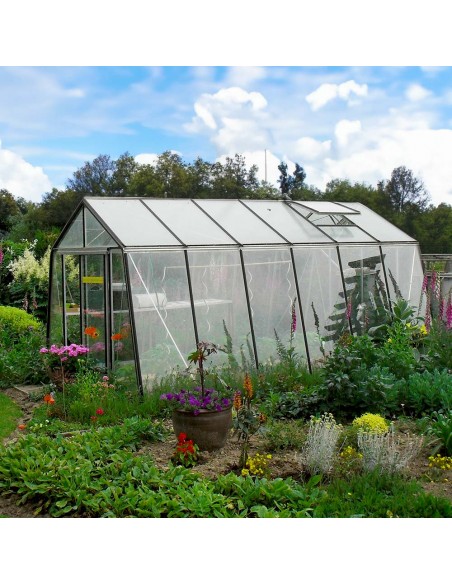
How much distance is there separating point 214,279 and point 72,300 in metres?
2.71

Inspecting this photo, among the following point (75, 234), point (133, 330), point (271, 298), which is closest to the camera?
point (133, 330)

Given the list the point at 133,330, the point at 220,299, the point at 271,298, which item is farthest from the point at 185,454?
the point at 271,298

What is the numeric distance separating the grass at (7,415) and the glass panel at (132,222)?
250 centimetres

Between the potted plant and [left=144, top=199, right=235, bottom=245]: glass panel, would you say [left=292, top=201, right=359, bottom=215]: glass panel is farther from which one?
the potted plant

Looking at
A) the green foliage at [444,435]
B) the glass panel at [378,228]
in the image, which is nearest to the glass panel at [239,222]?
the glass panel at [378,228]

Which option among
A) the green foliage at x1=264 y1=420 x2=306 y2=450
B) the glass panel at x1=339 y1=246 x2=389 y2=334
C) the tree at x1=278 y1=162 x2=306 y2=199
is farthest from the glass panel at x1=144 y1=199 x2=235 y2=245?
the tree at x1=278 y1=162 x2=306 y2=199

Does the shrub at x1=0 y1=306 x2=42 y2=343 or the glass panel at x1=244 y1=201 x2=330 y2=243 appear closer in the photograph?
the glass panel at x1=244 y1=201 x2=330 y2=243

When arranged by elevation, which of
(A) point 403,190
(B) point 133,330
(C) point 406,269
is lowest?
(B) point 133,330

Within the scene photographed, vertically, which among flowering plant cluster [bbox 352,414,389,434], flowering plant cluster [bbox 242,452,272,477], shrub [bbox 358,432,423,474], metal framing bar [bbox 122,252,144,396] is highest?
metal framing bar [bbox 122,252,144,396]

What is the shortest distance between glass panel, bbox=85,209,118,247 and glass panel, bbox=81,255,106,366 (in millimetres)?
211

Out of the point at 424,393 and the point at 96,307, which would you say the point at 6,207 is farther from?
the point at 424,393

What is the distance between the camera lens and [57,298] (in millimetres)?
10617

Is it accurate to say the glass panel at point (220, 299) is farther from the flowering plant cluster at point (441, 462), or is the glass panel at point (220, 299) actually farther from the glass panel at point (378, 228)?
the flowering plant cluster at point (441, 462)

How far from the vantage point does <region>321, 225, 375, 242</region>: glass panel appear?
11023mm
